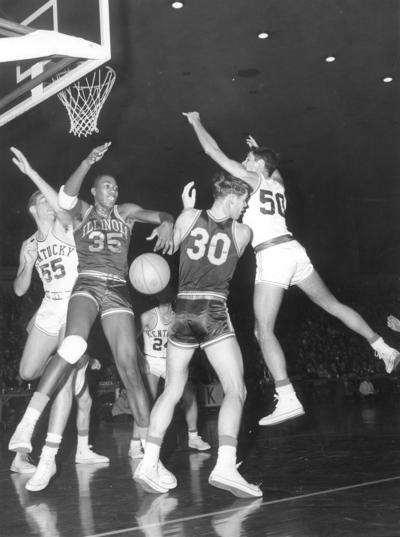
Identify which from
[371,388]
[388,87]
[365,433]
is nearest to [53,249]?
[365,433]

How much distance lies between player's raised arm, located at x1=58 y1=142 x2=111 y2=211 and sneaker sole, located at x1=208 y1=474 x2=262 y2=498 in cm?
250

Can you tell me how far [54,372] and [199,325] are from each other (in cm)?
114

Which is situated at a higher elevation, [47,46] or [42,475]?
[47,46]

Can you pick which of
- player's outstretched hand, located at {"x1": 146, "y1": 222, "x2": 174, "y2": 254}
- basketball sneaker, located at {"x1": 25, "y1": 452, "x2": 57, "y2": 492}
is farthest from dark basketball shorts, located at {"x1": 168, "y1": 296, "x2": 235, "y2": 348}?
basketball sneaker, located at {"x1": 25, "y1": 452, "x2": 57, "y2": 492}

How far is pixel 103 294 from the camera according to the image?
5.37 meters

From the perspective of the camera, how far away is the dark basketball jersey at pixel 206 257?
4809 mm

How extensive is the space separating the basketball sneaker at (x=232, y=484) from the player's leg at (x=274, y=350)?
102 cm

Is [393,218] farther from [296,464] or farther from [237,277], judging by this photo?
[296,464]

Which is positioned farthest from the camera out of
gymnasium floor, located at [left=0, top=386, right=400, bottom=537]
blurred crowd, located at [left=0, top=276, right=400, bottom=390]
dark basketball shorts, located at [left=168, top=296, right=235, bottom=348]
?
blurred crowd, located at [left=0, top=276, right=400, bottom=390]

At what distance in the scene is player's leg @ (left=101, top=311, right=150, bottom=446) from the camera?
17.4 ft

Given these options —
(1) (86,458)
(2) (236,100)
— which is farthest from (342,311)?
(2) (236,100)

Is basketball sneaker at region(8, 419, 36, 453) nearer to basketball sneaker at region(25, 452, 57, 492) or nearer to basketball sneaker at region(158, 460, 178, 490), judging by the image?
basketball sneaker at region(25, 452, 57, 492)

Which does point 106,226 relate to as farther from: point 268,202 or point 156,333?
point 156,333

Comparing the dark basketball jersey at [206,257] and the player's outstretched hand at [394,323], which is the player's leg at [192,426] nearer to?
the player's outstretched hand at [394,323]
